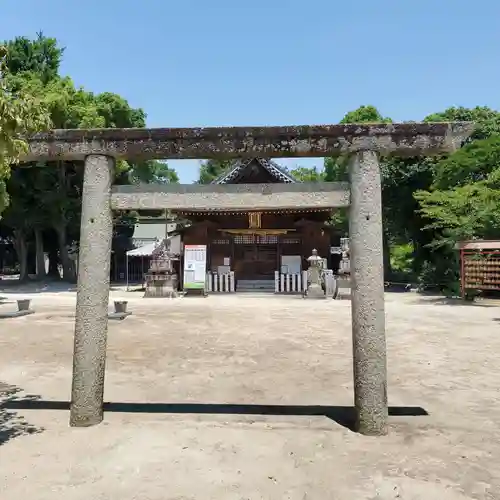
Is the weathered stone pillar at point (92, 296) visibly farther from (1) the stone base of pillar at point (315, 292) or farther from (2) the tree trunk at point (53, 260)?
(2) the tree trunk at point (53, 260)

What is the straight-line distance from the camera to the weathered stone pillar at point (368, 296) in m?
4.45

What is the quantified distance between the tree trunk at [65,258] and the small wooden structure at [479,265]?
957 inches

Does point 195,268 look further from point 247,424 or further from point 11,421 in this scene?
point 247,424

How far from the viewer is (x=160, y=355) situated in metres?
8.39

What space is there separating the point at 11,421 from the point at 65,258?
27.3 m

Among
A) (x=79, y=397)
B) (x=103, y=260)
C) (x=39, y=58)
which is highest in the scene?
(x=39, y=58)

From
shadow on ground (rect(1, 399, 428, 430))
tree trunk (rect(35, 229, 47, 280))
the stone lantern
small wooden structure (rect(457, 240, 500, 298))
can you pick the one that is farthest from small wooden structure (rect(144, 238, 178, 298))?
shadow on ground (rect(1, 399, 428, 430))

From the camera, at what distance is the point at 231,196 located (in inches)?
192

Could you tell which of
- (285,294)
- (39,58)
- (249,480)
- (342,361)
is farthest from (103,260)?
(39,58)

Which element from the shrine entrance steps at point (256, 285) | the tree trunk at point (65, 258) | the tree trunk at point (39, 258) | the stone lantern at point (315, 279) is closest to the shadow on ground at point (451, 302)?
the stone lantern at point (315, 279)

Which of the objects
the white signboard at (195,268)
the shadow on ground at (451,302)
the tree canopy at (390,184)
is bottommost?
the shadow on ground at (451,302)

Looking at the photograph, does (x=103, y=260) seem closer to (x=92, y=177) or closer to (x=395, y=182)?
(x=92, y=177)

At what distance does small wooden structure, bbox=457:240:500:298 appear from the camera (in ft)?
56.5

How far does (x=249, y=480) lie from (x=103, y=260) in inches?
110
